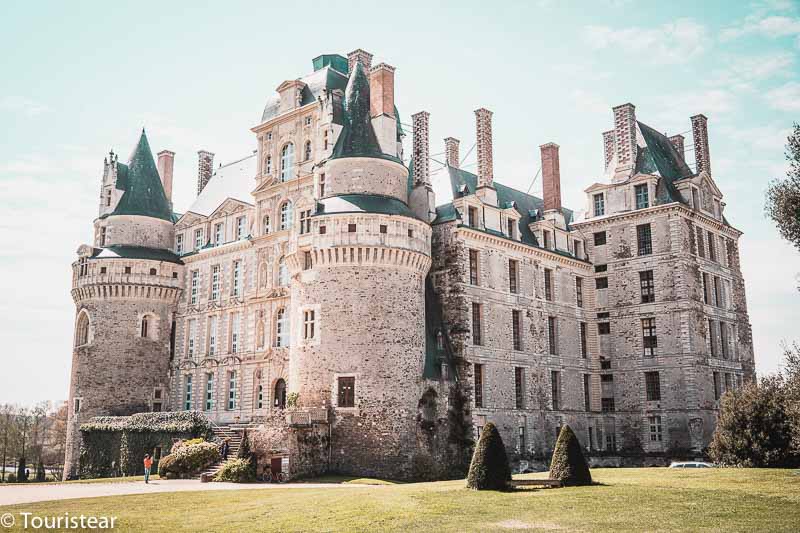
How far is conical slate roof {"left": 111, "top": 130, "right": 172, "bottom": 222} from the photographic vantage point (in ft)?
154

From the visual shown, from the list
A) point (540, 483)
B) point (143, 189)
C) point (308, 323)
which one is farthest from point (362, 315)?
point (143, 189)

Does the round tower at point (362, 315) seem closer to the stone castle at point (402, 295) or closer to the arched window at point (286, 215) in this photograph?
the stone castle at point (402, 295)

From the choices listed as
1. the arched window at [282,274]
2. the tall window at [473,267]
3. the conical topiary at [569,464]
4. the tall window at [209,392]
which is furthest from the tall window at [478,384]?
the tall window at [209,392]

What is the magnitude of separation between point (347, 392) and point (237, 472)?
5.69 m

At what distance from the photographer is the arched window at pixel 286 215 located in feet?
132

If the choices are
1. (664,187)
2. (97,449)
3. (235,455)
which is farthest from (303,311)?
(664,187)

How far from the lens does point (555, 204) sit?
4353 centimetres

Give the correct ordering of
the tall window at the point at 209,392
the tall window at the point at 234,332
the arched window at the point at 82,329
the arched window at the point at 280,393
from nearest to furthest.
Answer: the arched window at the point at 280,393 < the tall window at the point at 234,332 < the tall window at the point at 209,392 < the arched window at the point at 82,329

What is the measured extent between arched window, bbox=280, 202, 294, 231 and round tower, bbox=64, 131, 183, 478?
31.7ft

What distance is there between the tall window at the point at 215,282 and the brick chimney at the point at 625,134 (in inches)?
927

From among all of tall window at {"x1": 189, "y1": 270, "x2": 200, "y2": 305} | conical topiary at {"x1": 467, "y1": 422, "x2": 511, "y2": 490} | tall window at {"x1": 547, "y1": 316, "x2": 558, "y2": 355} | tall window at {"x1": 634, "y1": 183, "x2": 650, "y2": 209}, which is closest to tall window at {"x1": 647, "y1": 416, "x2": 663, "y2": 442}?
tall window at {"x1": 547, "y1": 316, "x2": 558, "y2": 355}

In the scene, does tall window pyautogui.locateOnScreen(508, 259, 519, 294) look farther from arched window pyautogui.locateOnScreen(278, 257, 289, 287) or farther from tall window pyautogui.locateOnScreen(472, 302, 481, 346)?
arched window pyautogui.locateOnScreen(278, 257, 289, 287)

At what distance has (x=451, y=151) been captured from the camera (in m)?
42.6

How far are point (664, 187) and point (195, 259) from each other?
2692 cm
